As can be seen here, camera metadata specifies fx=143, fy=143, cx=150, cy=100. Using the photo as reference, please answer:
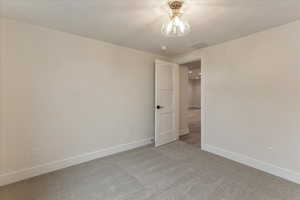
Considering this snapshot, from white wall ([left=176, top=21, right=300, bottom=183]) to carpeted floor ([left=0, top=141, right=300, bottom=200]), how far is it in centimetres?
32

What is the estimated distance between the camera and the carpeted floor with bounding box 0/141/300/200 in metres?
1.82

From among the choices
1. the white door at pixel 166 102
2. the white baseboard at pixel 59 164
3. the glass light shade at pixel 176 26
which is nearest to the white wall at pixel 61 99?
the white baseboard at pixel 59 164

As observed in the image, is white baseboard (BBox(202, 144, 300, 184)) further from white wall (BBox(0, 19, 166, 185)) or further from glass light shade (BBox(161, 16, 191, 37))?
glass light shade (BBox(161, 16, 191, 37))

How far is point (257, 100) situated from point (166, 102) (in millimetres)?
1920

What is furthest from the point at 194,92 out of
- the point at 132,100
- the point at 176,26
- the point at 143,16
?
the point at 176,26

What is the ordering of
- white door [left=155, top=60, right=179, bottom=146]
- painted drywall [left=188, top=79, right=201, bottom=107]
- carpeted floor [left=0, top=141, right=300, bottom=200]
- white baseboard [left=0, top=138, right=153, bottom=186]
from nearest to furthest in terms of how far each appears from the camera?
carpeted floor [left=0, top=141, right=300, bottom=200], white baseboard [left=0, top=138, right=153, bottom=186], white door [left=155, top=60, right=179, bottom=146], painted drywall [left=188, top=79, right=201, bottom=107]

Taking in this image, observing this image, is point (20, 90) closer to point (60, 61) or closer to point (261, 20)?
point (60, 61)

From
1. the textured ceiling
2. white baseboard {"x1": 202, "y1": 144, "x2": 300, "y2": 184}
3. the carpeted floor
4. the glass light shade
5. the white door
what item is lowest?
the carpeted floor

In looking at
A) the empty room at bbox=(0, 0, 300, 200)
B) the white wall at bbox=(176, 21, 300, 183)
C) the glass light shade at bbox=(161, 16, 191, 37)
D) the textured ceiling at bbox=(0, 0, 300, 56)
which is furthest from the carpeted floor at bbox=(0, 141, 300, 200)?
the textured ceiling at bbox=(0, 0, 300, 56)

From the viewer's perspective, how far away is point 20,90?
2123 millimetres

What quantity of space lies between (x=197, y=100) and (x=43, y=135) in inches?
455

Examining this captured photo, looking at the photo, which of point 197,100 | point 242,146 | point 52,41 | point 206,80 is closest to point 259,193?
point 242,146

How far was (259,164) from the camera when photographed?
245 cm

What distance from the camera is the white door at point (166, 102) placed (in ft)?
11.6
